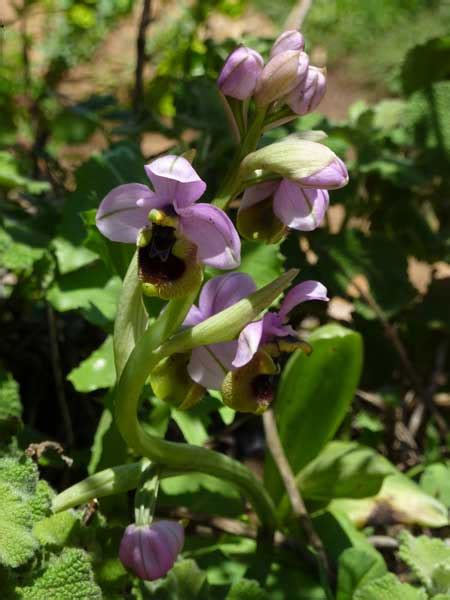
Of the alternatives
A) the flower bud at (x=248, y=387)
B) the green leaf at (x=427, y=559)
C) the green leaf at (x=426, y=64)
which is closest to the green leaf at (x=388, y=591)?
the green leaf at (x=427, y=559)

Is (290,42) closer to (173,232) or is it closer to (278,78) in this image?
(278,78)

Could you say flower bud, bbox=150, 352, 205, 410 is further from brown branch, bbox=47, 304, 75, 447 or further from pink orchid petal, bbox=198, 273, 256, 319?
brown branch, bbox=47, 304, 75, 447

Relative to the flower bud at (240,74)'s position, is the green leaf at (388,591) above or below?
below

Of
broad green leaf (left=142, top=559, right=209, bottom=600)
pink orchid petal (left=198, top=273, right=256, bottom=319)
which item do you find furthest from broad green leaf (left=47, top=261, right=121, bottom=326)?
broad green leaf (left=142, top=559, right=209, bottom=600)

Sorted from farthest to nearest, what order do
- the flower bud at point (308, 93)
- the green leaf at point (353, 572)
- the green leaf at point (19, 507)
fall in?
the green leaf at point (353, 572) < the flower bud at point (308, 93) < the green leaf at point (19, 507)

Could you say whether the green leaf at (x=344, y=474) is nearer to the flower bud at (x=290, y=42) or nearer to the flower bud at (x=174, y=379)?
the flower bud at (x=174, y=379)

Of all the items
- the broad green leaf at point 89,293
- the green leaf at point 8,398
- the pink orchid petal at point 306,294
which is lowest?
the green leaf at point 8,398
